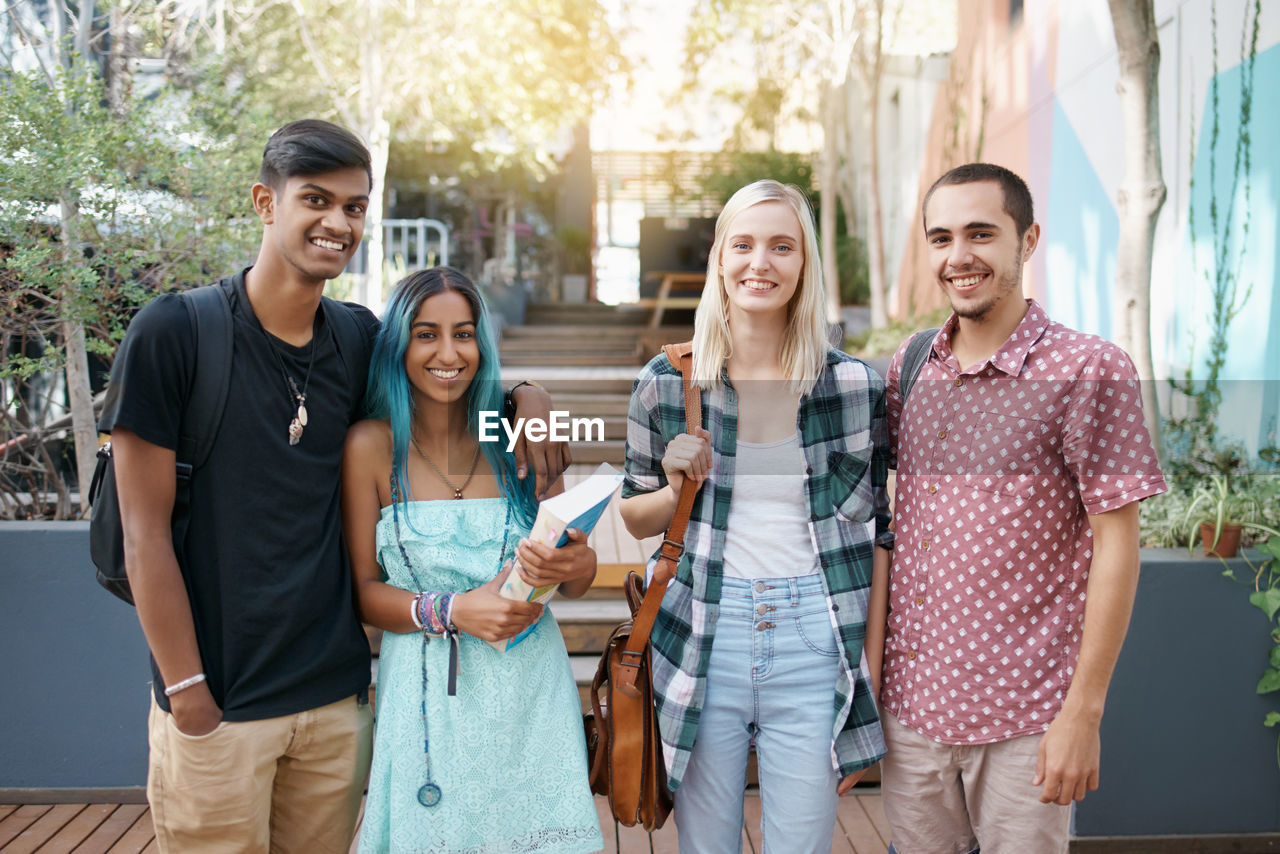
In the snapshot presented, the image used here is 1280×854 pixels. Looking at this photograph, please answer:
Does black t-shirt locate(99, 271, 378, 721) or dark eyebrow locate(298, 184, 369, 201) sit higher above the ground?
dark eyebrow locate(298, 184, 369, 201)

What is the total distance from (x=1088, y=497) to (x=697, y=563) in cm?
75

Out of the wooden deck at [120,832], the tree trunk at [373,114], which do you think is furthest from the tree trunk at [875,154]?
the wooden deck at [120,832]

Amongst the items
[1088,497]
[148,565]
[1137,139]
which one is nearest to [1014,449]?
[1088,497]

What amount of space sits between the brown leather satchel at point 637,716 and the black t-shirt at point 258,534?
1.86 feet

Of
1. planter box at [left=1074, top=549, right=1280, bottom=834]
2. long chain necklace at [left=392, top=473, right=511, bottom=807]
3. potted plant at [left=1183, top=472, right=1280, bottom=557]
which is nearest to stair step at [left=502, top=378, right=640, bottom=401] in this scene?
potted plant at [left=1183, top=472, right=1280, bottom=557]

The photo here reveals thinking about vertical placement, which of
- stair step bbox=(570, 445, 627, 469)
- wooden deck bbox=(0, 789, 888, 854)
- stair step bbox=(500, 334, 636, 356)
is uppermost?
stair step bbox=(500, 334, 636, 356)

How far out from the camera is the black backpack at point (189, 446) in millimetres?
1732

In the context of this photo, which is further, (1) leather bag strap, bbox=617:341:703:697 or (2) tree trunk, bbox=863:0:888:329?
(2) tree trunk, bbox=863:0:888:329

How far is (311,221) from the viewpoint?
5.97ft

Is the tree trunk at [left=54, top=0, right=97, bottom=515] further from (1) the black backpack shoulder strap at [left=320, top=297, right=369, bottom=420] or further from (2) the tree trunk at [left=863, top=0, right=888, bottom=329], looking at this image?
(2) the tree trunk at [left=863, top=0, right=888, bottom=329]

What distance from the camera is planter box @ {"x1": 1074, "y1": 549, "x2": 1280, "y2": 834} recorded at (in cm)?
290

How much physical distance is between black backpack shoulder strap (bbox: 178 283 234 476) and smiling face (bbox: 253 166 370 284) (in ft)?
0.60

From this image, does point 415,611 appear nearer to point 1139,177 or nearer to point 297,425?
point 297,425

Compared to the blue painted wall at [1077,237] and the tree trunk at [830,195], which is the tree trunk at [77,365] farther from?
the tree trunk at [830,195]
